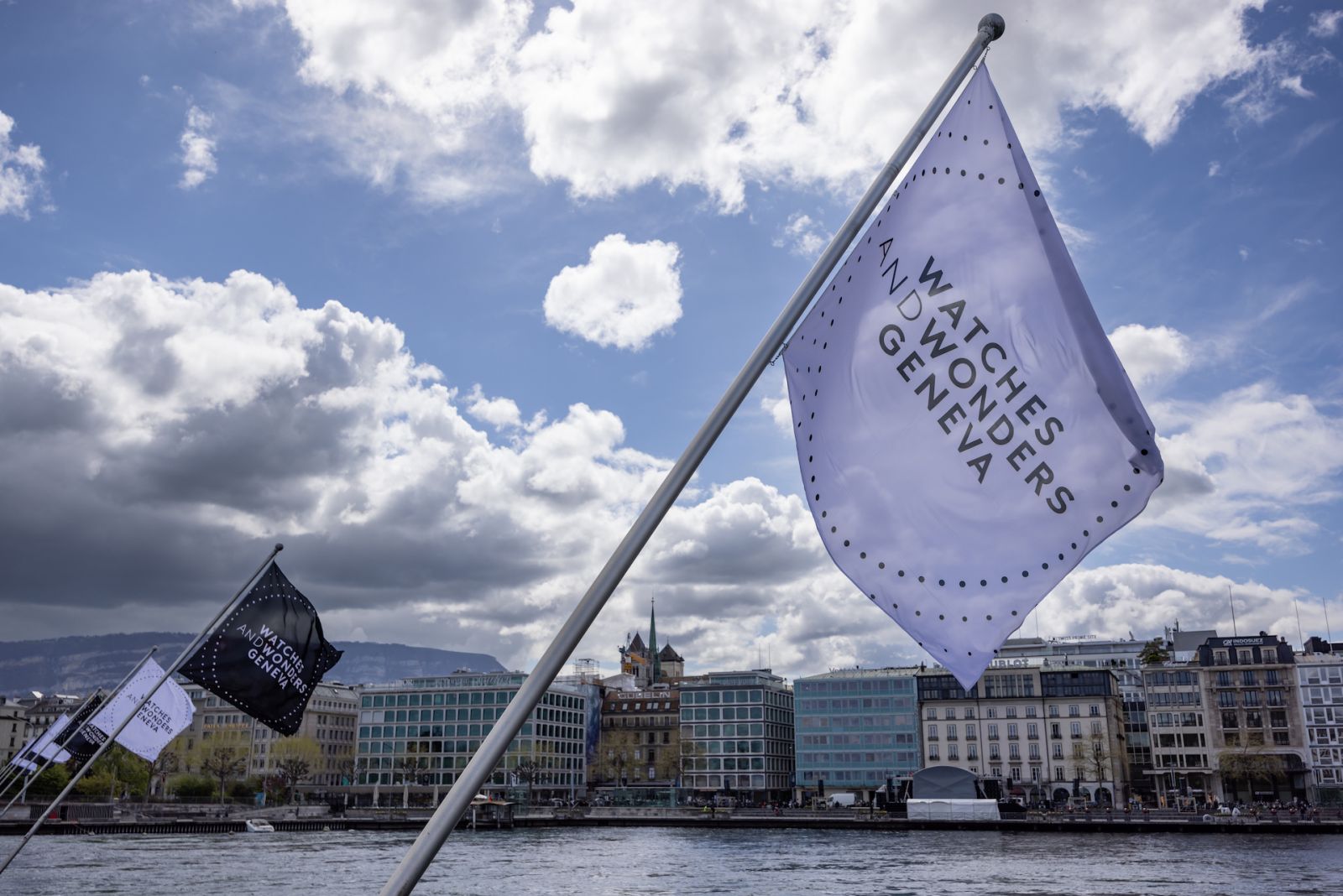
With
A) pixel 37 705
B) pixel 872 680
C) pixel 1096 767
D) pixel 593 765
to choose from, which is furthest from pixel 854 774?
pixel 37 705

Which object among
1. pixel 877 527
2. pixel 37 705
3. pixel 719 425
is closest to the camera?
pixel 719 425

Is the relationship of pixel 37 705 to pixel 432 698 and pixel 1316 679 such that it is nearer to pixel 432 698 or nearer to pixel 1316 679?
pixel 432 698

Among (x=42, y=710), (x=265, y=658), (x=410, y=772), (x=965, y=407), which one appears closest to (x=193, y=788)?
(x=410, y=772)

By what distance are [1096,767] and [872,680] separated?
23.5 meters

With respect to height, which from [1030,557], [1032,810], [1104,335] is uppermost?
[1104,335]

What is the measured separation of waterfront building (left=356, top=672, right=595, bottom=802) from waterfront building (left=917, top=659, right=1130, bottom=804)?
45515 mm

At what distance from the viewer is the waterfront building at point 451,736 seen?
135 m

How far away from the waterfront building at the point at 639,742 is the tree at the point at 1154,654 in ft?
182

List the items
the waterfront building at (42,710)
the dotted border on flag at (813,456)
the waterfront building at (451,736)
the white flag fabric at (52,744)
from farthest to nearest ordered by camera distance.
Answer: the waterfront building at (42,710), the waterfront building at (451,736), the white flag fabric at (52,744), the dotted border on flag at (813,456)

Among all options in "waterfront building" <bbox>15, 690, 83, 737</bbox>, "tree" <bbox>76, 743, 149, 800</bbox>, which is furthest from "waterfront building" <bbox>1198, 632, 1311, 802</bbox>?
"waterfront building" <bbox>15, 690, 83, 737</bbox>

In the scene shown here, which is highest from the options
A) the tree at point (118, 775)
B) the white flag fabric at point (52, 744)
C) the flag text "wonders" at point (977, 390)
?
the flag text "wonders" at point (977, 390)

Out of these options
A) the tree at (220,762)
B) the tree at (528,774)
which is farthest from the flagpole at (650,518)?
the tree at (220,762)

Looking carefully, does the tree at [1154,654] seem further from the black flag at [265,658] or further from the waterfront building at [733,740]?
the black flag at [265,658]

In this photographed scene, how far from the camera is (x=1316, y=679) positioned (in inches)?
4134
